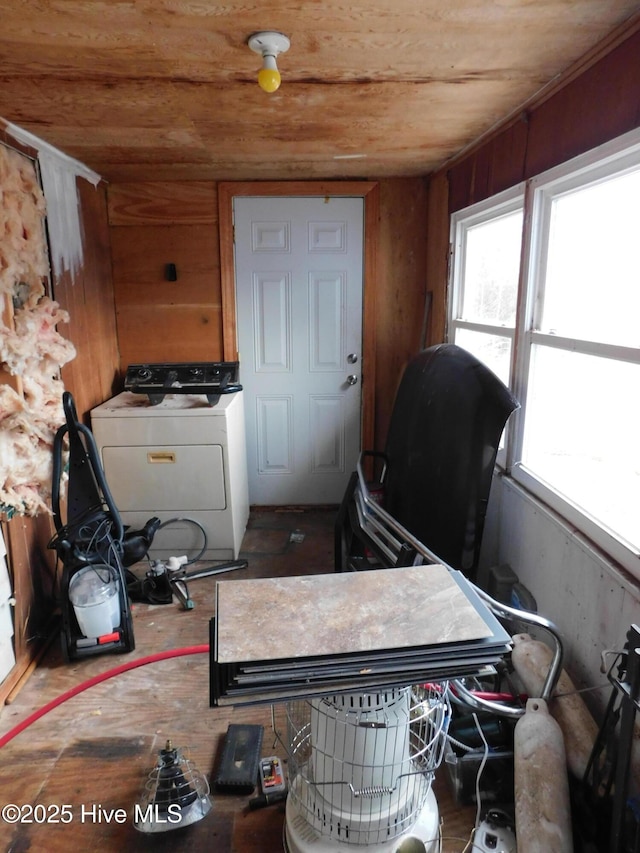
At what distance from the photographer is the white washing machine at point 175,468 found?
2885 mm

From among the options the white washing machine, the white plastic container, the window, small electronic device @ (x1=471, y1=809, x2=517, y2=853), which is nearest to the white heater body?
small electronic device @ (x1=471, y1=809, x2=517, y2=853)

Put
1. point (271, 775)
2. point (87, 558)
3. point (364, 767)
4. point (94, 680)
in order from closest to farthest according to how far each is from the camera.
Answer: point (364, 767) → point (271, 775) → point (94, 680) → point (87, 558)

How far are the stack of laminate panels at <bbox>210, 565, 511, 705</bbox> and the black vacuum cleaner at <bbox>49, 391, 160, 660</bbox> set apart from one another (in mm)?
1144

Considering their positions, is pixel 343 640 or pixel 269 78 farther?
pixel 269 78

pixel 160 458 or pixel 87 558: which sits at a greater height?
pixel 160 458

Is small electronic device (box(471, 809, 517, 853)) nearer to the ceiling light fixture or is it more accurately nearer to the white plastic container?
the white plastic container

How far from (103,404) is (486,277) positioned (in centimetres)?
216

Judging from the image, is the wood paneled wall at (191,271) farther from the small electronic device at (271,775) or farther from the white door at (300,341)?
the small electronic device at (271,775)

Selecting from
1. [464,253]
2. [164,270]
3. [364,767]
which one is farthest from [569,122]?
[164,270]

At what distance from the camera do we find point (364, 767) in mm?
1226

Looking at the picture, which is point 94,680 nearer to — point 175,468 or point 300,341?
point 175,468

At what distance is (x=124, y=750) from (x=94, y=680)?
0.40 m

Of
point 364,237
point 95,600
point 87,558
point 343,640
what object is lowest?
point 95,600

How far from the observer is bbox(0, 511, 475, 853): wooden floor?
1.48 meters
